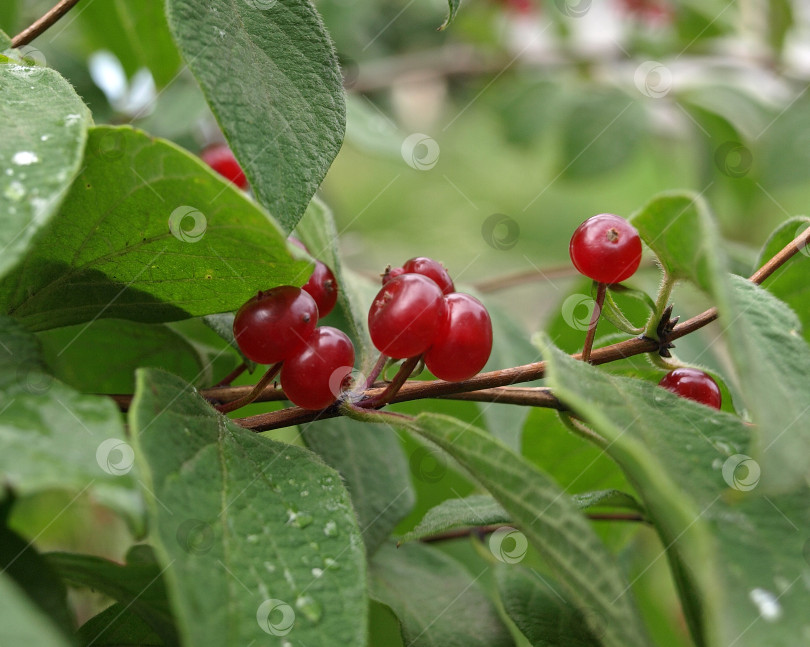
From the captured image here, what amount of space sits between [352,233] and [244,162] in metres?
1.53

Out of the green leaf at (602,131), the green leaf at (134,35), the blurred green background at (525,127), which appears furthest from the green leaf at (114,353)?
the green leaf at (602,131)

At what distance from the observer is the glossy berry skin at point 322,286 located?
60 cm

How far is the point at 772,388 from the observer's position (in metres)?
0.37

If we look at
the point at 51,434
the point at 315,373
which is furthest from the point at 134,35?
the point at 51,434

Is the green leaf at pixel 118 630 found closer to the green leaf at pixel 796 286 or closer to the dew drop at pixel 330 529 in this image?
the dew drop at pixel 330 529

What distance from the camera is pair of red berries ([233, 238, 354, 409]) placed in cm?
52

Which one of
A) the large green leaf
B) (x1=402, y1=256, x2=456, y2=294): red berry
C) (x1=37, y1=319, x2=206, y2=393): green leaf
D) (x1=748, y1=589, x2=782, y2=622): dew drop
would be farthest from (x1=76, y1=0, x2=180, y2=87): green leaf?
(x1=748, y1=589, x2=782, y2=622): dew drop

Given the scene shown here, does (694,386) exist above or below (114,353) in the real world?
above

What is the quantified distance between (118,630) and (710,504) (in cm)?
41

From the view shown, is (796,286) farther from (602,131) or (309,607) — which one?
(602,131)

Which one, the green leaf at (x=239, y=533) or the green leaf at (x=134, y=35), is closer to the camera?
the green leaf at (x=239, y=533)

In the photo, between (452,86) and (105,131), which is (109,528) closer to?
(105,131)

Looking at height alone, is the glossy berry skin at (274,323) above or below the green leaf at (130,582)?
above

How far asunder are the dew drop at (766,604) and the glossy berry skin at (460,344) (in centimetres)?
21
